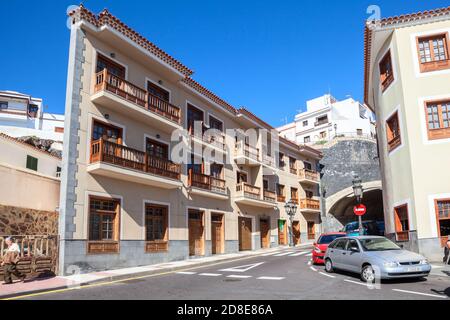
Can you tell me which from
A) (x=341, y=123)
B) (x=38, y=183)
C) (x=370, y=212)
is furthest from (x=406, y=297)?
(x=341, y=123)

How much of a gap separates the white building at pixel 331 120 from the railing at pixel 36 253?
47.7 metres

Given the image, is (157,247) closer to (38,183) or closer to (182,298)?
(38,183)

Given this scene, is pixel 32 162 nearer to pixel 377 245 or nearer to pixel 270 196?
pixel 377 245

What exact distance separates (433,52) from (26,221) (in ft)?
63.2

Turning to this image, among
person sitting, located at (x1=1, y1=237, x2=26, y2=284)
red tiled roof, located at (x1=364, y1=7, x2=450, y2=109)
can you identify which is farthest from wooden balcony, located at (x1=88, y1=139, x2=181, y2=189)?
red tiled roof, located at (x1=364, y1=7, x2=450, y2=109)

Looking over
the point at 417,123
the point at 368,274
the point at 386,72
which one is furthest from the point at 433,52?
the point at 368,274

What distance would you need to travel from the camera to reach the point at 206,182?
23.7 metres

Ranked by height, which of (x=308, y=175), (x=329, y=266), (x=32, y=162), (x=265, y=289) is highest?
(x=308, y=175)

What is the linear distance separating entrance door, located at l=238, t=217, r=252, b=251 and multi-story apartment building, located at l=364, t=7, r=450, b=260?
37.3 ft

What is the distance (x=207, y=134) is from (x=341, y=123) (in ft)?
138

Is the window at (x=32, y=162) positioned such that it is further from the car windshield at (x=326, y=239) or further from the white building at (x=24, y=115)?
the white building at (x=24, y=115)

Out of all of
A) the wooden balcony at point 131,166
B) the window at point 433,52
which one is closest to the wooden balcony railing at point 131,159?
the wooden balcony at point 131,166

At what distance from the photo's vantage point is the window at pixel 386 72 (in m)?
18.7

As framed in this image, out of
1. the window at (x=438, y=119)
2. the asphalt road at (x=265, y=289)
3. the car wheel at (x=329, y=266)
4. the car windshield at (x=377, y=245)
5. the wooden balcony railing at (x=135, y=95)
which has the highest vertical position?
the wooden balcony railing at (x=135, y=95)
